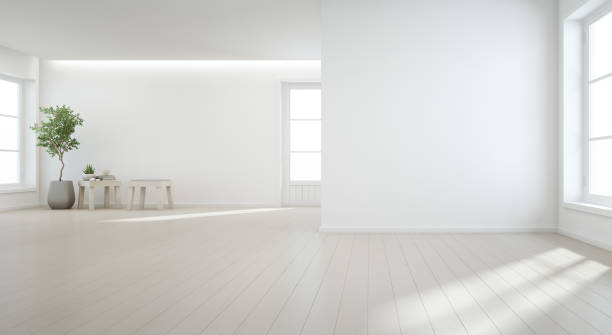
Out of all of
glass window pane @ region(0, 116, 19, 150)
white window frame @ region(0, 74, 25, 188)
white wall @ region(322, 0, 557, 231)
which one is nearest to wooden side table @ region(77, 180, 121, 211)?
white window frame @ region(0, 74, 25, 188)

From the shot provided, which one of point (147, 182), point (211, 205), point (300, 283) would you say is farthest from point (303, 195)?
point (300, 283)

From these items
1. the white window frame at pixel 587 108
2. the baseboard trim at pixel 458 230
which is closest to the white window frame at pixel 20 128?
the baseboard trim at pixel 458 230

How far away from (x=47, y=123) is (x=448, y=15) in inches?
269

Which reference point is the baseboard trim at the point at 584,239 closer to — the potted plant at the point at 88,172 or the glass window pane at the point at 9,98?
the potted plant at the point at 88,172

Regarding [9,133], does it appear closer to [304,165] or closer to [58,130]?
[58,130]

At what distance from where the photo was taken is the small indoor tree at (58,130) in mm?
8523

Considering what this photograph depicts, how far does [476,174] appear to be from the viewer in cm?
541

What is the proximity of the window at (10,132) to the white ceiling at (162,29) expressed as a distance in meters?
0.86

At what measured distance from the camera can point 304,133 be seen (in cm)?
933

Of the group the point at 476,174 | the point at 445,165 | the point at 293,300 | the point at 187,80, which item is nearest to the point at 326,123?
the point at 445,165

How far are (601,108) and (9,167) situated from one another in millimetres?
9077

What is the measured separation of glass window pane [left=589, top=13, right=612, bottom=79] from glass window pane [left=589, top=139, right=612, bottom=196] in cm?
70

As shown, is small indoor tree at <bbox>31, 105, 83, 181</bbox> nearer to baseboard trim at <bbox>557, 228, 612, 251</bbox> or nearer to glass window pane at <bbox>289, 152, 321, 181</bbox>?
glass window pane at <bbox>289, 152, 321, 181</bbox>

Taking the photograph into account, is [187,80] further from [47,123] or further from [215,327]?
[215,327]
